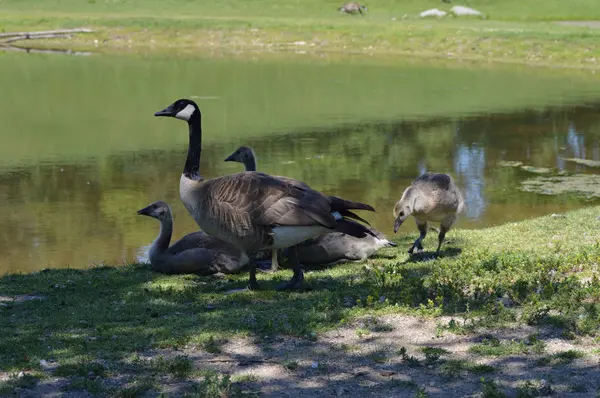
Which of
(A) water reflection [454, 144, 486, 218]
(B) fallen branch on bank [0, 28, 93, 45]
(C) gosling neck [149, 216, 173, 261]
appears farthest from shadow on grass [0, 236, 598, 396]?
(B) fallen branch on bank [0, 28, 93, 45]

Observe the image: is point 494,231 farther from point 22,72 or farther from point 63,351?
point 22,72

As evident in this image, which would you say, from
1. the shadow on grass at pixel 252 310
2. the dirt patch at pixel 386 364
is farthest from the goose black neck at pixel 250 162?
the dirt patch at pixel 386 364

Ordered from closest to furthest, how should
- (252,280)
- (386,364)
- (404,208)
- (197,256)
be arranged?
1. (386,364)
2. (252,280)
3. (404,208)
4. (197,256)

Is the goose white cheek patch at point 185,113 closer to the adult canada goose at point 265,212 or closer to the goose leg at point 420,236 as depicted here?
the adult canada goose at point 265,212

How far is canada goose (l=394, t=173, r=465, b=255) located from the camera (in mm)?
11219

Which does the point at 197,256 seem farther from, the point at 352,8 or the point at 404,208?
the point at 352,8

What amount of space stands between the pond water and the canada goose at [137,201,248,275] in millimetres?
2979

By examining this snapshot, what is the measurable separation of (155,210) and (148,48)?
42.4m

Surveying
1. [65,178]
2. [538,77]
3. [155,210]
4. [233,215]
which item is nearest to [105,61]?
[538,77]

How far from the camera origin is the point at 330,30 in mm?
53469

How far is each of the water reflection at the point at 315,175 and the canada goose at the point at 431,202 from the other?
4630 mm

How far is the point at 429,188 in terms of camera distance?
37.7ft

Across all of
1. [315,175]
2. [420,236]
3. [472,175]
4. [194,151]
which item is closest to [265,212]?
[194,151]

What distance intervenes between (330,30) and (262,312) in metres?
46.3
